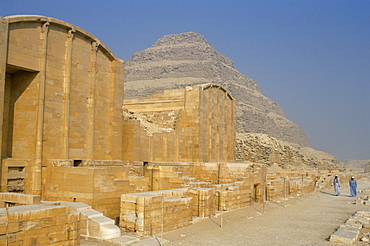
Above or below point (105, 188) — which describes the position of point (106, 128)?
above

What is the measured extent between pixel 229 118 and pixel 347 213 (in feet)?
45.9

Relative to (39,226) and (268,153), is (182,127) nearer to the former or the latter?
(39,226)

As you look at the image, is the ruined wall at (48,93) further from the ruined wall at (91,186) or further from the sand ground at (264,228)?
the sand ground at (264,228)

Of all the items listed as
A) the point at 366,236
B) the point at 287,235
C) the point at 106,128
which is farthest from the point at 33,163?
the point at 366,236

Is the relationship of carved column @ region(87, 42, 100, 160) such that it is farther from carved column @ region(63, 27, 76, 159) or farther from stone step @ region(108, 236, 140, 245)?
stone step @ region(108, 236, 140, 245)

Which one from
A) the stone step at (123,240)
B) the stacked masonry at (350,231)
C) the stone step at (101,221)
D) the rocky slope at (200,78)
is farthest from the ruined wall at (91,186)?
the rocky slope at (200,78)

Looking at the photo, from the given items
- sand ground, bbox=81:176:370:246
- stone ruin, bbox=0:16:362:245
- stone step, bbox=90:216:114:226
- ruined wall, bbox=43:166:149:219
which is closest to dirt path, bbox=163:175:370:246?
sand ground, bbox=81:176:370:246

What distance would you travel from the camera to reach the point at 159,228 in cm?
909

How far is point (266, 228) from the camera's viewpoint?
1073 centimetres

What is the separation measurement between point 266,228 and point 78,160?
7.06 metres

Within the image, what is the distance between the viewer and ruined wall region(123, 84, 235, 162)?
56.9 ft

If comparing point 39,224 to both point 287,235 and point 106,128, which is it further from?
point 106,128

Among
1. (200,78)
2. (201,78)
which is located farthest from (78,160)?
(201,78)

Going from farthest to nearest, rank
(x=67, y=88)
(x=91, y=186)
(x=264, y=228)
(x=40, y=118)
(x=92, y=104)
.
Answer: (x=92, y=104) < (x=67, y=88) < (x=40, y=118) < (x=264, y=228) < (x=91, y=186)
